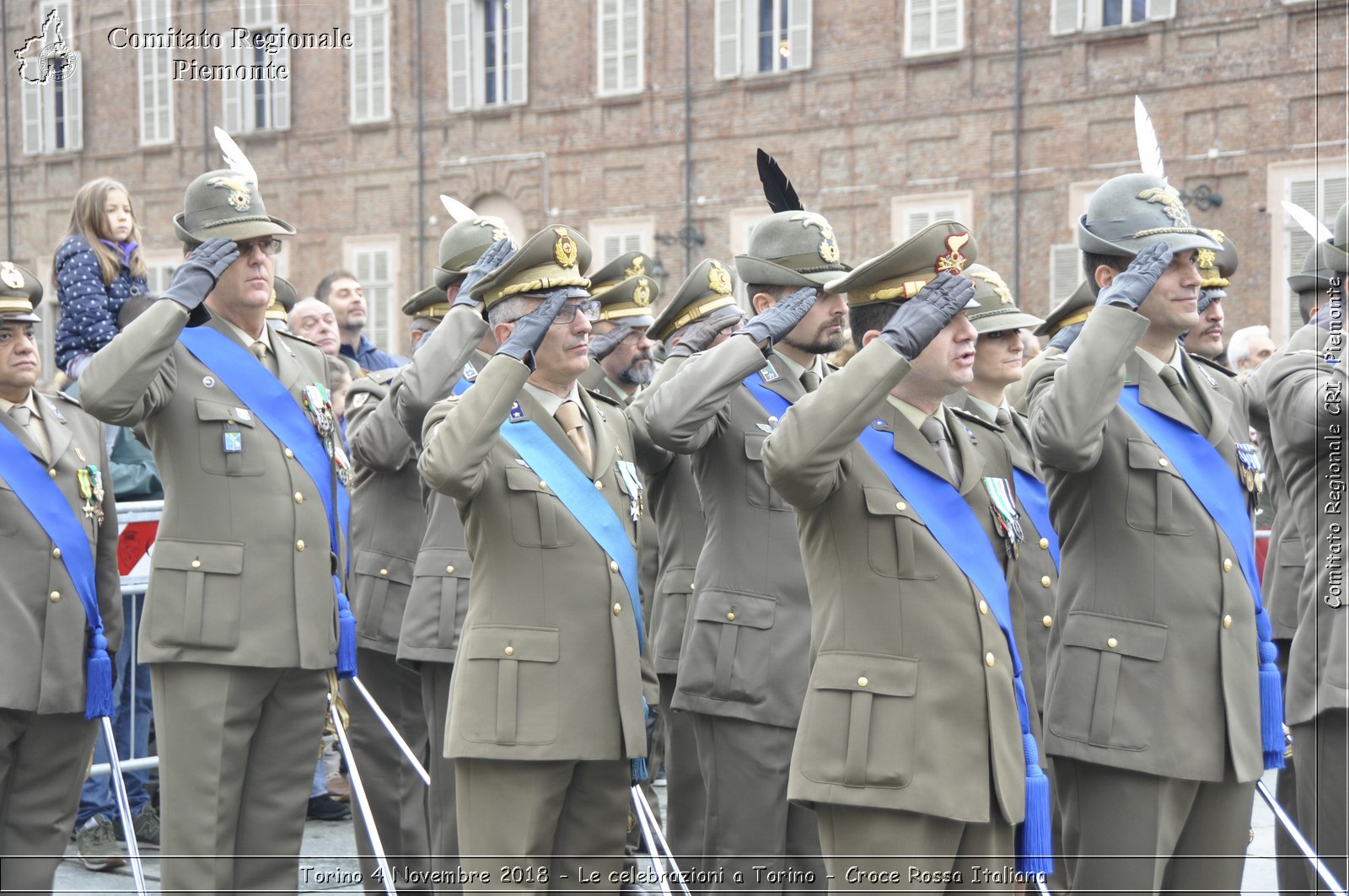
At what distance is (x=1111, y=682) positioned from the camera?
4.44 m

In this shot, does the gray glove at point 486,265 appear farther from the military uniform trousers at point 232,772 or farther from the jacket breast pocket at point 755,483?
the military uniform trousers at point 232,772

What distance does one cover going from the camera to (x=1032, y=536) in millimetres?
5773

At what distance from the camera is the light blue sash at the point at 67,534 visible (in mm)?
5316

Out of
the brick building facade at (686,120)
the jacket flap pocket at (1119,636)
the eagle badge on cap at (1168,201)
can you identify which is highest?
the brick building facade at (686,120)

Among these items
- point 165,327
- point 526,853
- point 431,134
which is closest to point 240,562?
point 165,327

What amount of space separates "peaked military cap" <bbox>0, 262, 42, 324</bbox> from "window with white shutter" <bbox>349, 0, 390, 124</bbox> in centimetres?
2185

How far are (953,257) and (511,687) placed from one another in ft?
5.52

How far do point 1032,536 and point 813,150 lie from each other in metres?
17.6

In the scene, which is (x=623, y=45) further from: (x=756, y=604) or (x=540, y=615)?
(x=540, y=615)

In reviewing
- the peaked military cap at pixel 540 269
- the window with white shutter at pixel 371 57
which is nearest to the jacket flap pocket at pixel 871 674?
the peaked military cap at pixel 540 269

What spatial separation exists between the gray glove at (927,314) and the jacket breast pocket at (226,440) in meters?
2.19

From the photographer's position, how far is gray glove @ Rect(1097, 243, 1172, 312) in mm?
4340

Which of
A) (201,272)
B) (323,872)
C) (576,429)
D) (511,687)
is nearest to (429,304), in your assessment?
(201,272)

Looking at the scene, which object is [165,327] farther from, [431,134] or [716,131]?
[431,134]
